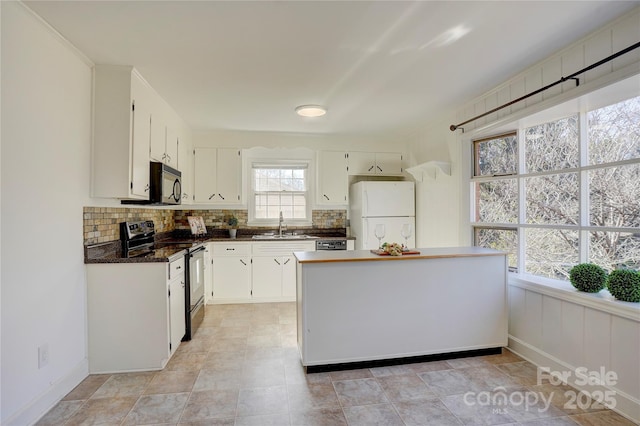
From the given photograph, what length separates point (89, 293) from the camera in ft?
7.94

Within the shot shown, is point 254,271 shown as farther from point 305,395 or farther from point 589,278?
point 589,278

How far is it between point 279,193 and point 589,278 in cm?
386

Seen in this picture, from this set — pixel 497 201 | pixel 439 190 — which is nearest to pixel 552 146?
pixel 497 201

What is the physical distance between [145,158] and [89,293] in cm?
120

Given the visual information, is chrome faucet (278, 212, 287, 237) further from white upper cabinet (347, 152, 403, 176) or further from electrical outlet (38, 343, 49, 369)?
electrical outlet (38, 343, 49, 369)

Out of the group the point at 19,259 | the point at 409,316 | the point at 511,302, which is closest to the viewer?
the point at 19,259

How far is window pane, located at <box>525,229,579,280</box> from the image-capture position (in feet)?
8.20

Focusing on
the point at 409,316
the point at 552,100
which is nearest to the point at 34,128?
the point at 409,316

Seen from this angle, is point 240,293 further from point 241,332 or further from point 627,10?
point 627,10

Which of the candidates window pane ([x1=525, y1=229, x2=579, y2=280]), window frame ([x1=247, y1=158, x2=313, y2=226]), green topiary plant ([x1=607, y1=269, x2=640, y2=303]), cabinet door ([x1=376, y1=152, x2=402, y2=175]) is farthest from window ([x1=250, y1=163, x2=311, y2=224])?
green topiary plant ([x1=607, y1=269, x2=640, y2=303])

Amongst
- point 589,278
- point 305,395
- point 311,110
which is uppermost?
point 311,110

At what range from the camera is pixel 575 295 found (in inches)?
87.0

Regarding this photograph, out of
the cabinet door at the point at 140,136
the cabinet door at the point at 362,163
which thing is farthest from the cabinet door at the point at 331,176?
the cabinet door at the point at 140,136

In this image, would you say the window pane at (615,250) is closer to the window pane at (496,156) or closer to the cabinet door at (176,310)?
the window pane at (496,156)
